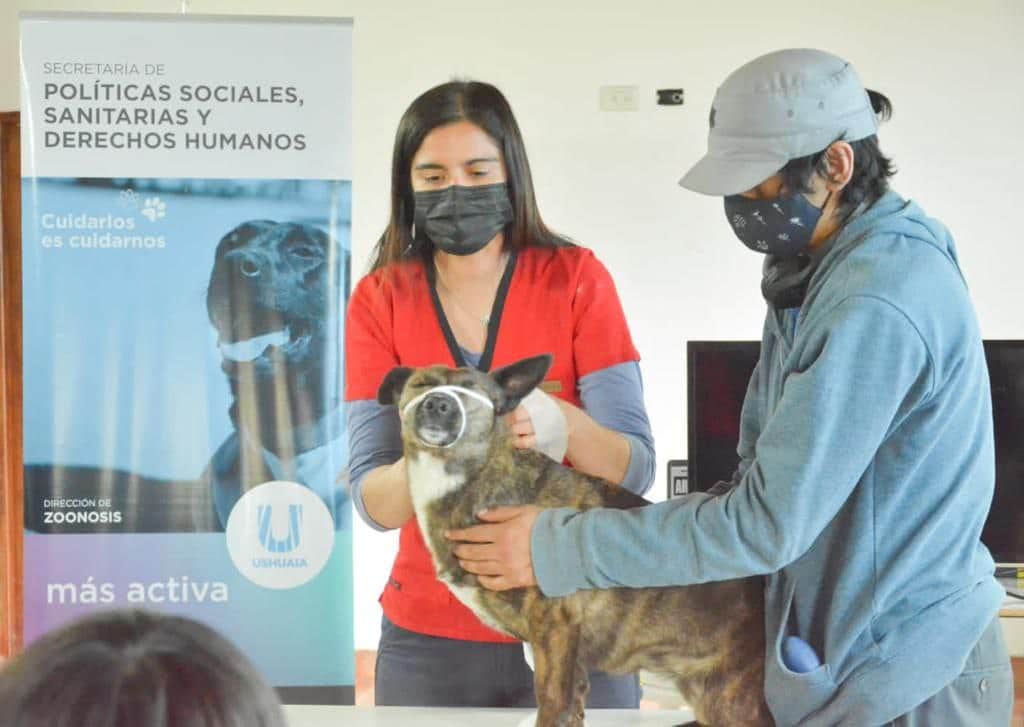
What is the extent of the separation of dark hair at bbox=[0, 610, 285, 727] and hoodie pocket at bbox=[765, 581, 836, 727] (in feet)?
3.43

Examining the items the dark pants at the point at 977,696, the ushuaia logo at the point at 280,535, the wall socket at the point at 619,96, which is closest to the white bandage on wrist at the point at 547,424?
the dark pants at the point at 977,696

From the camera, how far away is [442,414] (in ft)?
6.05

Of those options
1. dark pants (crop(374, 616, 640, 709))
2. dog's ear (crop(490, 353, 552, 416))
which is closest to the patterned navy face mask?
dog's ear (crop(490, 353, 552, 416))

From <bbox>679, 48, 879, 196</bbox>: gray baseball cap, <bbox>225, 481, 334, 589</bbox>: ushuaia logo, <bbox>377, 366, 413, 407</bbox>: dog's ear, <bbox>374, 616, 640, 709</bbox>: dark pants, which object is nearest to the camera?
<bbox>679, 48, 879, 196</bbox>: gray baseball cap

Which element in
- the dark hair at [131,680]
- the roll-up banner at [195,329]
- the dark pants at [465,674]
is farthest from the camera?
the roll-up banner at [195,329]

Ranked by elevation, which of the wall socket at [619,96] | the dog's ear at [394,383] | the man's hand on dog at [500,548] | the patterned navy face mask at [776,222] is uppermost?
the wall socket at [619,96]

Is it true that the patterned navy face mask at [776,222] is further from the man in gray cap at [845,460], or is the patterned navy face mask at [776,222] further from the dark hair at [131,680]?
the dark hair at [131,680]

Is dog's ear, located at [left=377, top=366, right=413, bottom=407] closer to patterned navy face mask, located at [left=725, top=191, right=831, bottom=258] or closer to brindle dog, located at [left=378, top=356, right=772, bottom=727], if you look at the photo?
brindle dog, located at [left=378, top=356, right=772, bottom=727]

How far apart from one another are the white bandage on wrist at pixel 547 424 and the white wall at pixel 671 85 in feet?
9.34

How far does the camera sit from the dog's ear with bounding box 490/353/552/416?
190 centimetres

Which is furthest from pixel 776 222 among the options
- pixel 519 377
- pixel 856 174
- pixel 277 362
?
pixel 277 362

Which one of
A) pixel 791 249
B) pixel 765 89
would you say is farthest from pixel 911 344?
pixel 765 89

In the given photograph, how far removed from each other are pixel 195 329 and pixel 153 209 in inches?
11.7

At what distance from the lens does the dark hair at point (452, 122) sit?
83.2 inches
